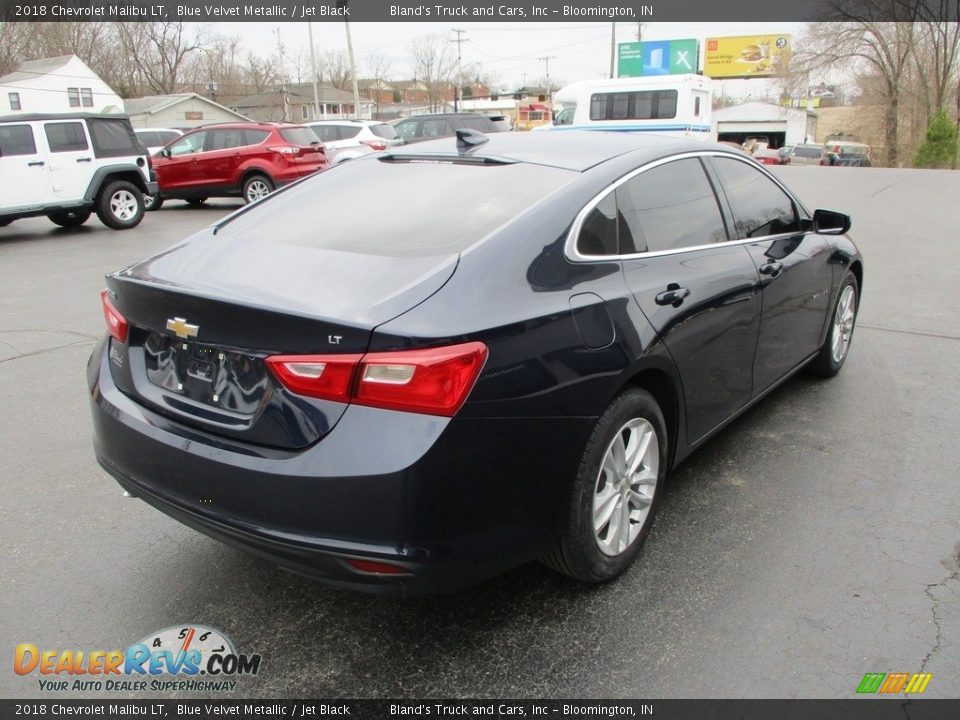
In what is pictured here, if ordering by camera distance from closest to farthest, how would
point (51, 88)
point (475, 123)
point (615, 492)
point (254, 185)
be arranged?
point (615, 492)
point (254, 185)
point (475, 123)
point (51, 88)

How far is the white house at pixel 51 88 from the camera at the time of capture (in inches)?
1993

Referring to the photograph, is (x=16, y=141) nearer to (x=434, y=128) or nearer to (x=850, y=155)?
(x=434, y=128)

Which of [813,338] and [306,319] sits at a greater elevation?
[306,319]

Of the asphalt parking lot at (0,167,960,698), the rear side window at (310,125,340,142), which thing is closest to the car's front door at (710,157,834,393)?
the asphalt parking lot at (0,167,960,698)

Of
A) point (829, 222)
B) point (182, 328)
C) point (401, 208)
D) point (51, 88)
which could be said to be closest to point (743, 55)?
point (51, 88)

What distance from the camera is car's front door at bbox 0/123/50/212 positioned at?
1158 centimetres

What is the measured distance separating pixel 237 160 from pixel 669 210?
47.0 ft

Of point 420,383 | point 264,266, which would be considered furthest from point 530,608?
point 264,266

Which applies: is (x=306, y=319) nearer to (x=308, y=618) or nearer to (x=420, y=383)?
Answer: (x=420, y=383)

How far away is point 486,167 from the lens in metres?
3.19

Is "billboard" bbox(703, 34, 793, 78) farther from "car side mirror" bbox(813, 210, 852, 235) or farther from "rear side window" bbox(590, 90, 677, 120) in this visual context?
"car side mirror" bbox(813, 210, 852, 235)

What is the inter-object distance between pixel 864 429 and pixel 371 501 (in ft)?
10.8

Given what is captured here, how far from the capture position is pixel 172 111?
2335 inches

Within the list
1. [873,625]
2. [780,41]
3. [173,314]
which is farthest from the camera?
[780,41]
